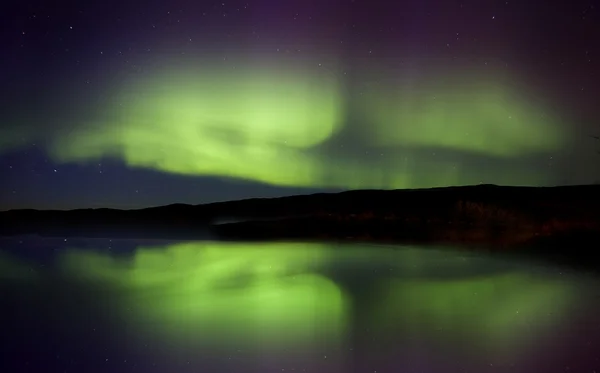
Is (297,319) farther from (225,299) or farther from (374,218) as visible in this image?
(374,218)

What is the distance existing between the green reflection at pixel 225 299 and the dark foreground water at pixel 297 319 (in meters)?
0.01

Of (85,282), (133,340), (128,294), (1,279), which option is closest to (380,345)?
(133,340)

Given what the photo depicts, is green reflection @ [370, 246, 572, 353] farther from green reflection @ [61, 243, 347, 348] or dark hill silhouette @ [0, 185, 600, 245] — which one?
dark hill silhouette @ [0, 185, 600, 245]

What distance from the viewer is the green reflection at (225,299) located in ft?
9.65

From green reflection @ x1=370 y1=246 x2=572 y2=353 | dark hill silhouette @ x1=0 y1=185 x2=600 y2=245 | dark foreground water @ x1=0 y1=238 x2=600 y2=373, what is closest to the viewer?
dark foreground water @ x1=0 y1=238 x2=600 y2=373

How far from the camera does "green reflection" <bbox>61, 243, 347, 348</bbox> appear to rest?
2941 mm

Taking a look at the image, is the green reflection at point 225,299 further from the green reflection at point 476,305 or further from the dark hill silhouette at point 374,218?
the dark hill silhouette at point 374,218

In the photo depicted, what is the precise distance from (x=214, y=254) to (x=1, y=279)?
3381mm

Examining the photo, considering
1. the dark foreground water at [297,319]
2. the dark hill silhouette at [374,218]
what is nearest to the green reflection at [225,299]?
the dark foreground water at [297,319]

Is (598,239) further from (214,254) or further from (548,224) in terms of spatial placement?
(214,254)

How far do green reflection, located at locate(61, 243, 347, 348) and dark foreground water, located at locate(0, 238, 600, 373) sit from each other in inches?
0.4

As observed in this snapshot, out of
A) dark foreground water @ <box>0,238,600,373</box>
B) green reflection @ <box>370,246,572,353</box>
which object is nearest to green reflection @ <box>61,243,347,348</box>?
dark foreground water @ <box>0,238,600,373</box>

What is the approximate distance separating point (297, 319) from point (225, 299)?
706 millimetres

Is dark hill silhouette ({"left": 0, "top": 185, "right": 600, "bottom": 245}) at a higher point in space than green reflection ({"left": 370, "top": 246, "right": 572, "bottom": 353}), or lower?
higher
